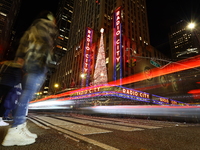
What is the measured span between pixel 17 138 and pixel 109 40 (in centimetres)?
3054

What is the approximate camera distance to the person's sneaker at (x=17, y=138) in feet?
4.22

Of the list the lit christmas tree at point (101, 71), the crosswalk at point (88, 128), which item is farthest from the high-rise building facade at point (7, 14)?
the crosswalk at point (88, 128)

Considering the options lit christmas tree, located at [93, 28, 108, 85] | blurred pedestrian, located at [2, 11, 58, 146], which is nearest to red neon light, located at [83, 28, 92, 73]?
lit christmas tree, located at [93, 28, 108, 85]

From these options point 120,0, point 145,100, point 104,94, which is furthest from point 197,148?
point 120,0

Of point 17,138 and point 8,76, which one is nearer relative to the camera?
point 17,138

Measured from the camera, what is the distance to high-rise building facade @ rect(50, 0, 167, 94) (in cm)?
2608

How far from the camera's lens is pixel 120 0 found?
1660 inches

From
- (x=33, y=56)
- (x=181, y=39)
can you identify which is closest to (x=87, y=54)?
(x=33, y=56)

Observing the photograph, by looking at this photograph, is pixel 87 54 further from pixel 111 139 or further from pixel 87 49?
pixel 111 139

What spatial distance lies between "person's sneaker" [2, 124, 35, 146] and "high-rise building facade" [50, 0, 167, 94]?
22.7 metres

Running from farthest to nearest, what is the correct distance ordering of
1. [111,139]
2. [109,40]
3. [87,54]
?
[87,54] → [109,40] → [111,139]

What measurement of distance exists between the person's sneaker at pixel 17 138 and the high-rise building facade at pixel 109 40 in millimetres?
22713

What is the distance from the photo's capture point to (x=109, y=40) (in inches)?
1180

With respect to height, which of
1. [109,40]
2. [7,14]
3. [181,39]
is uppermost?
[7,14]
